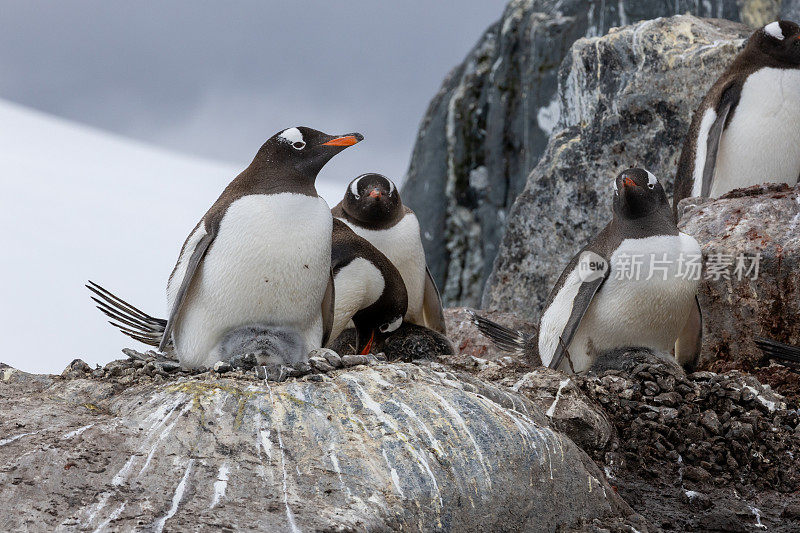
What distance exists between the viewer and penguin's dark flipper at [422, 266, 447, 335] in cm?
699

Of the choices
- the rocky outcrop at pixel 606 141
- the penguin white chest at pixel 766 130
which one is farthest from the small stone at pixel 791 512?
the rocky outcrop at pixel 606 141

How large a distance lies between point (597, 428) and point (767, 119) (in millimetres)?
3830

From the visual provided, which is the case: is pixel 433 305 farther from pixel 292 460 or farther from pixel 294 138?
pixel 292 460

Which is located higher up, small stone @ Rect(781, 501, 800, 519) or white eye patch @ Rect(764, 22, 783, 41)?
white eye patch @ Rect(764, 22, 783, 41)

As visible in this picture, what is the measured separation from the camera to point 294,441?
9.59 ft

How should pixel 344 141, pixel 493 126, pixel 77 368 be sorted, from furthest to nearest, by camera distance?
pixel 493 126, pixel 344 141, pixel 77 368

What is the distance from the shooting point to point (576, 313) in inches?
193

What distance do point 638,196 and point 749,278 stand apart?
3.61 feet

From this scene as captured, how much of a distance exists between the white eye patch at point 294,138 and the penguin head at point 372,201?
7.00 ft

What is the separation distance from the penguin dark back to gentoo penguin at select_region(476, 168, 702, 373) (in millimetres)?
1673

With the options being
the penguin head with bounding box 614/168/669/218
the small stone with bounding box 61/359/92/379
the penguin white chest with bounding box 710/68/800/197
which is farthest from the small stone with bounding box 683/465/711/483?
the penguin white chest with bounding box 710/68/800/197

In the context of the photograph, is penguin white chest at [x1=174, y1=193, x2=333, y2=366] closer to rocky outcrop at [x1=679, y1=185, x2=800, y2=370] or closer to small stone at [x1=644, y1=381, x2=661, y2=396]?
small stone at [x1=644, y1=381, x2=661, y2=396]

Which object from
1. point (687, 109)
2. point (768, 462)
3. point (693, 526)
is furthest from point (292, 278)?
point (687, 109)

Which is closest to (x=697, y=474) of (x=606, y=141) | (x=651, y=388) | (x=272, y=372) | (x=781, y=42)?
(x=651, y=388)
